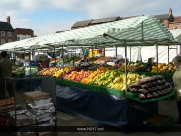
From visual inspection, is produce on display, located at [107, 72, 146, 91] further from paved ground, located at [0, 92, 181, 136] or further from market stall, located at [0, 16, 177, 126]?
paved ground, located at [0, 92, 181, 136]

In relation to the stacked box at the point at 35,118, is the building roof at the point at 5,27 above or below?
above

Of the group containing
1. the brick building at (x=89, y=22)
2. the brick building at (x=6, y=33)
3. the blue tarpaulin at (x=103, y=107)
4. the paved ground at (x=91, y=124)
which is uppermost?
the brick building at (x=89, y=22)

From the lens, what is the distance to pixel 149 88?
4.16m

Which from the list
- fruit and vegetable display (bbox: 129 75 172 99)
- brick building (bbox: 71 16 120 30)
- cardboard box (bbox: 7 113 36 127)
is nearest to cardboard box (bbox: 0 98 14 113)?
cardboard box (bbox: 7 113 36 127)

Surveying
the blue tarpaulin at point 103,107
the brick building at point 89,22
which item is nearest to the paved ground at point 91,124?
the blue tarpaulin at point 103,107

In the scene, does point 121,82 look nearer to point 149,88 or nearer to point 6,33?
point 149,88

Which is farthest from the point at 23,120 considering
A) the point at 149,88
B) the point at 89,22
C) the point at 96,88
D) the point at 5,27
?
the point at 5,27

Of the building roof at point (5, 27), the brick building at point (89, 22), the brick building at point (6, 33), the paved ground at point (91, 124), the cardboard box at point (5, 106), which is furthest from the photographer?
the building roof at point (5, 27)

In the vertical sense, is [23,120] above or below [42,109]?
below

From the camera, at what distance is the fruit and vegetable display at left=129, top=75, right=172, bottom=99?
408 cm

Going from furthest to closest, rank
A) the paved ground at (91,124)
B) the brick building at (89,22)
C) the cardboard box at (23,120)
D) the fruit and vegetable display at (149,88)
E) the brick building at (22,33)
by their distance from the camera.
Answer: the brick building at (22,33), the brick building at (89,22), the paved ground at (91,124), the fruit and vegetable display at (149,88), the cardboard box at (23,120)

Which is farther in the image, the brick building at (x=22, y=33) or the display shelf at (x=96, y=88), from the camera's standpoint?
the brick building at (x=22, y=33)

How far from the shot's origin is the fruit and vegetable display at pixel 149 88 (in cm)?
408

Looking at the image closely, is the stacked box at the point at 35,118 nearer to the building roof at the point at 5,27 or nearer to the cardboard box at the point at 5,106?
the cardboard box at the point at 5,106
